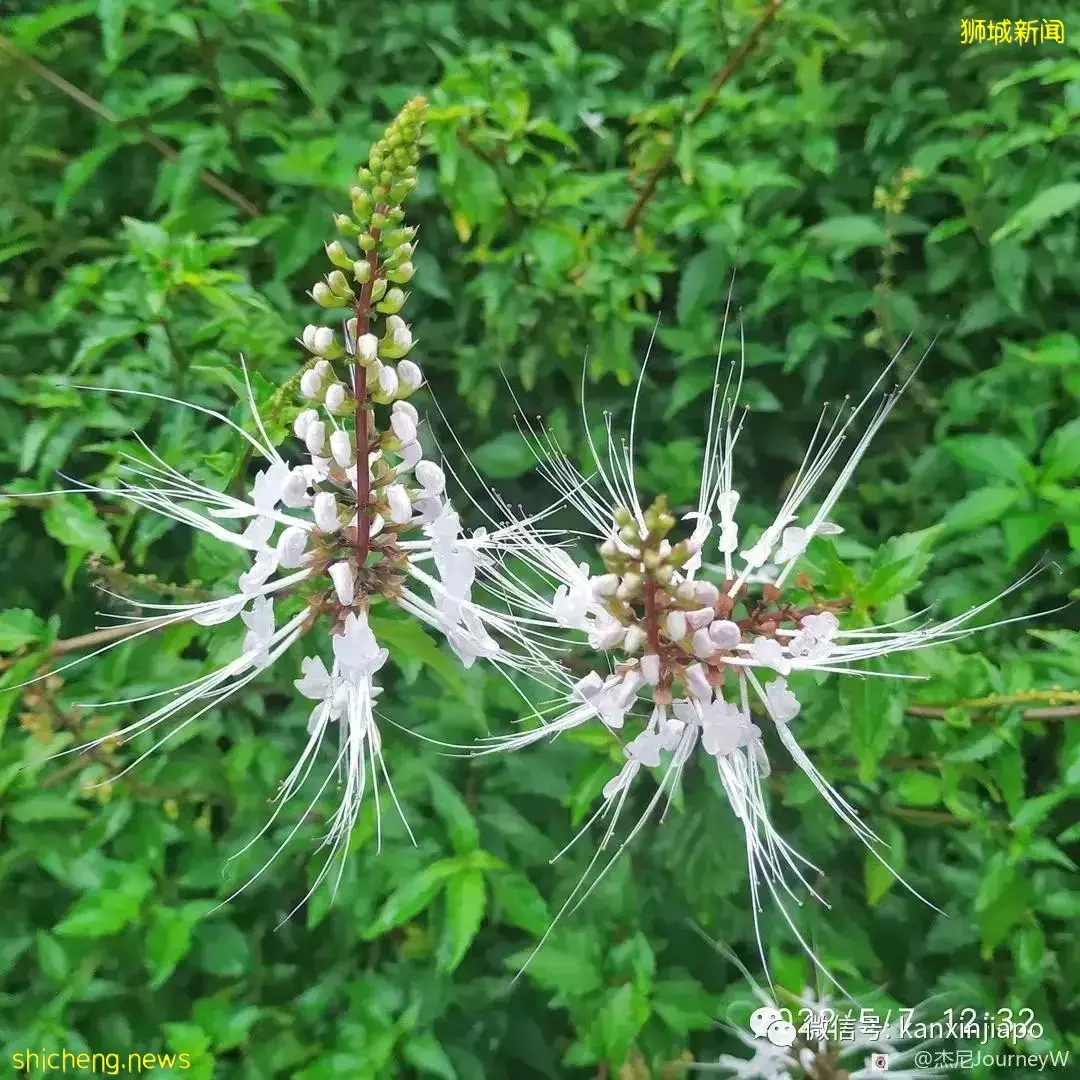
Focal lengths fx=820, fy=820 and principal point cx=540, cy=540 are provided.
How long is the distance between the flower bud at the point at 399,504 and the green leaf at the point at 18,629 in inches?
21.5

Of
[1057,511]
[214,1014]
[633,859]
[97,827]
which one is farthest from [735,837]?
A: [97,827]

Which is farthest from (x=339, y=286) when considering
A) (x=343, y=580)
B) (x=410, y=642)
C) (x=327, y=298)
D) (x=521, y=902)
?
(x=521, y=902)

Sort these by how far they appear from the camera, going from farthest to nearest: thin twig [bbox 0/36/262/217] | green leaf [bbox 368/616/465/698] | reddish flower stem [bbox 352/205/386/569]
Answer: thin twig [bbox 0/36/262/217], green leaf [bbox 368/616/465/698], reddish flower stem [bbox 352/205/386/569]

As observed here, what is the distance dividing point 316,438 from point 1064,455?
0.96m

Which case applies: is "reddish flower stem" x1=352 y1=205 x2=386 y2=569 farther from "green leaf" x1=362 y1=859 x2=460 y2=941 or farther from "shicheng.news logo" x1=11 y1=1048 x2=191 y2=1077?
"shicheng.news logo" x1=11 y1=1048 x2=191 y2=1077

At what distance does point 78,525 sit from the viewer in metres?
1.02

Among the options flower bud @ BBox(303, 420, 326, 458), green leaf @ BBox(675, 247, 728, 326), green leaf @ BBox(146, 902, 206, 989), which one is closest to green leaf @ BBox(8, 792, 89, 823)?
green leaf @ BBox(146, 902, 206, 989)

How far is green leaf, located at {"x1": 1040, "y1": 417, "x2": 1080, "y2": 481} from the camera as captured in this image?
1.07 m

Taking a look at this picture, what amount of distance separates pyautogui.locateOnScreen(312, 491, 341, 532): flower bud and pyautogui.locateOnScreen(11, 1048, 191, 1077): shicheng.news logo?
2.39 ft

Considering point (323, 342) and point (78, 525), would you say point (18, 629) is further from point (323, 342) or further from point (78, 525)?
point (323, 342)

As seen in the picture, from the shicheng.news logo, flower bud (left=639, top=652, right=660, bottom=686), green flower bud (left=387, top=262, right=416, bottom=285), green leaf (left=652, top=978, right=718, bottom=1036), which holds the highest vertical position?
green flower bud (left=387, top=262, right=416, bottom=285)

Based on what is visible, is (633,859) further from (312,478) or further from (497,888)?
(312,478)

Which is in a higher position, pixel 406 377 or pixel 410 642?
pixel 406 377

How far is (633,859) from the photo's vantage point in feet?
3.99
